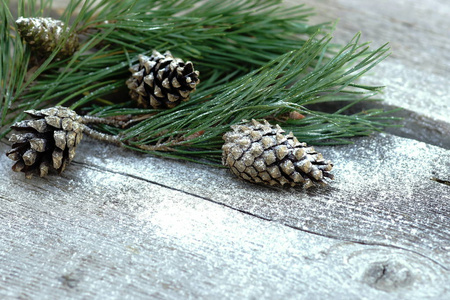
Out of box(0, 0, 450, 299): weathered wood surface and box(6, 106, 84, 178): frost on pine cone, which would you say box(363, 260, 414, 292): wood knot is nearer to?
box(0, 0, 450, 299): weathered wood surface

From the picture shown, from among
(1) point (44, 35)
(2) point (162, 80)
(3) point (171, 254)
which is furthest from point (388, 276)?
(1) point (44, 35)

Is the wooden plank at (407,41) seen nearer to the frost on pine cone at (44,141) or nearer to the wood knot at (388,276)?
the wood knot at (388,276)

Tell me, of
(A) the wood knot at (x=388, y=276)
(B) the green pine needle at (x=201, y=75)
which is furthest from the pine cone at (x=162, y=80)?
(A) the wood knot at (x=388, y=276)

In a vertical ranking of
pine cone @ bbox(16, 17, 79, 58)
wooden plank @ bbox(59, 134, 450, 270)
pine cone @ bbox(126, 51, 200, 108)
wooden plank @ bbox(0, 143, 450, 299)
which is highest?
pine cone @ bbox(16, 17, 79, 58)

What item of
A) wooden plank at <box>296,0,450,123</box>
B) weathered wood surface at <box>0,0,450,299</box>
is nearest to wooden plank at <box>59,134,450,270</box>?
weathered wood surface at <box>0,0,450,299</box>

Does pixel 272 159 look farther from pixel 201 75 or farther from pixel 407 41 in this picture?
pixel 407 41

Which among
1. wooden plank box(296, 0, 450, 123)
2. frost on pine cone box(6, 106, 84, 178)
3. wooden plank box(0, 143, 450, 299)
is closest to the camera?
wooden plank box(0, 143, 450, 299)
